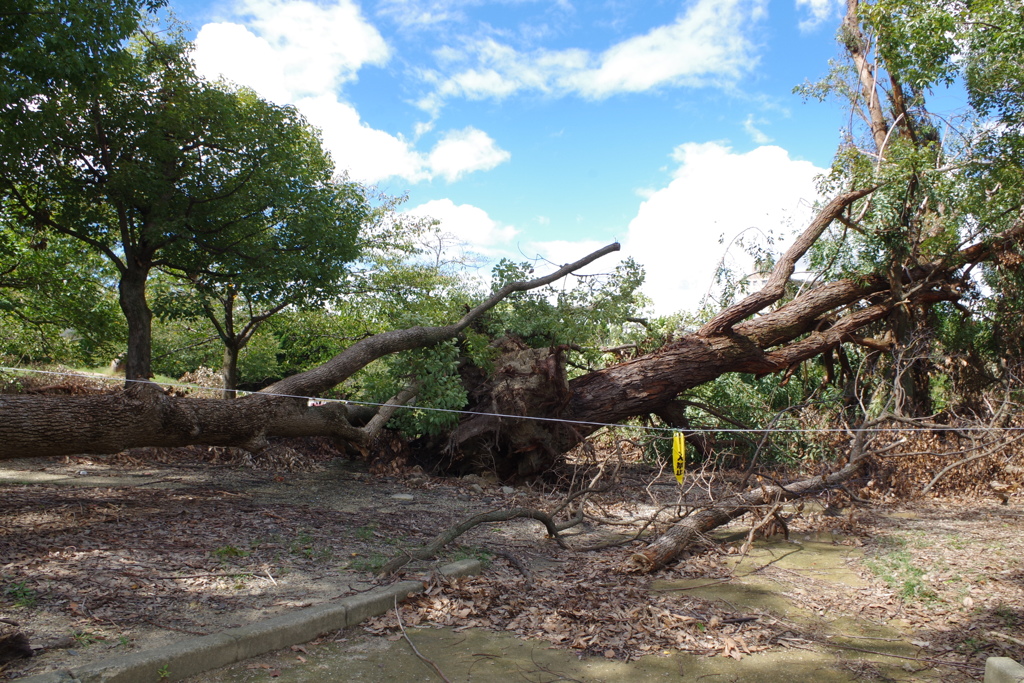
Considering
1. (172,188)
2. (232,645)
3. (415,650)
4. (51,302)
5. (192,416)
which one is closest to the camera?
(232,645)

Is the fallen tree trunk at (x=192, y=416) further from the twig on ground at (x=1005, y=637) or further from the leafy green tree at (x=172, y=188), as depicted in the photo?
the twig on ground at (x=1005, y=637)

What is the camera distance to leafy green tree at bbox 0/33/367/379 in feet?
31.5

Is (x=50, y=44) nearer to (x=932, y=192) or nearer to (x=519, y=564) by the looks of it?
(x=519, y=564)

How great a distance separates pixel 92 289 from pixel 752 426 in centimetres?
1090

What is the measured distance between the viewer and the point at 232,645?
3455 millimetres

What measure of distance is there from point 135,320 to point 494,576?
8079mm

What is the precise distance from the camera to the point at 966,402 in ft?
35.0

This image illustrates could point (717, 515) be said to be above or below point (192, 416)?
below

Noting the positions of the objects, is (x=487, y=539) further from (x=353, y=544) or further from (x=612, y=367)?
(x=612, y=367)

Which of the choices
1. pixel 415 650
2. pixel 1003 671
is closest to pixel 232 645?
pixel 415 650

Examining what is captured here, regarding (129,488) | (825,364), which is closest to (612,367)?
(825,364)

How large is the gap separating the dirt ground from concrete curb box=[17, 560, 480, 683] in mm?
144

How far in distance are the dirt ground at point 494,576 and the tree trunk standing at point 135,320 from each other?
9.12 ft

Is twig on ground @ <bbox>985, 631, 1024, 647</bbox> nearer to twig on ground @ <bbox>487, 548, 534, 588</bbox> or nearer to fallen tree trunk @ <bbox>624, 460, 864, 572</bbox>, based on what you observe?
fallen tree trunk @ <bbox>624, 460, 864, 572</bbox>
